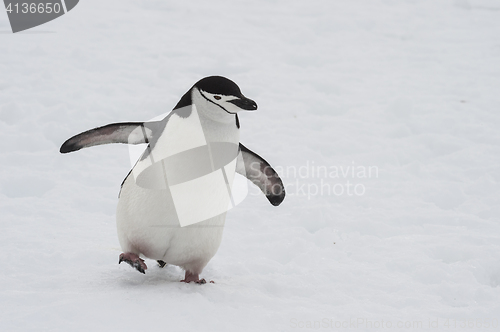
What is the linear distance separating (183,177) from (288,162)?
2.24m

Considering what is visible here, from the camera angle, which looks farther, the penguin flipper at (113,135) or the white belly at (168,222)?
the penguin flipper at (113,135)

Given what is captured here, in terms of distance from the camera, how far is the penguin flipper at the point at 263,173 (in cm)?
276

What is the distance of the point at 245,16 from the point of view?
7871 mm

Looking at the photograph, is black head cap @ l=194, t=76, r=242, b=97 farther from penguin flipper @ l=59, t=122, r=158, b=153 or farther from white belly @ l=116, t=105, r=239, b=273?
penguin flipper @ l=59, t=122, r=158, b=153

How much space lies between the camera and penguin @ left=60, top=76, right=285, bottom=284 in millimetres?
2326

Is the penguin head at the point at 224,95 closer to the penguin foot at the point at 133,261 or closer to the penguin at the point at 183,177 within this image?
the penguin at the point at 183,177

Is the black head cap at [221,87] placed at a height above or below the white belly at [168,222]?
above

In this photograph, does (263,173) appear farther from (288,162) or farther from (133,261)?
(288,162)

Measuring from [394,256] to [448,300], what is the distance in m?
0.57

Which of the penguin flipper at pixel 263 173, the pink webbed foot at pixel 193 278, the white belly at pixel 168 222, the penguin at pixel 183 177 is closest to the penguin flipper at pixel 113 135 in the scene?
the penguin at pixel 183 177

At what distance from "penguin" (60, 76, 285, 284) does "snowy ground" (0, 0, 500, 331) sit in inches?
7.8

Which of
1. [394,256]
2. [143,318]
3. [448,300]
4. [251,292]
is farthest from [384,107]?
[143,318]

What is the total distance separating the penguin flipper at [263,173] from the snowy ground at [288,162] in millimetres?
450

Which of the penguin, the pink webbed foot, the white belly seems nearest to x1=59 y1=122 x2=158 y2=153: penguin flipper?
the penguin
